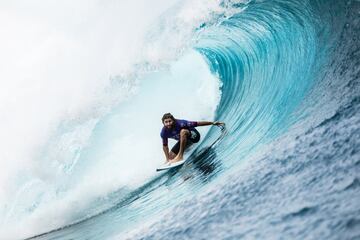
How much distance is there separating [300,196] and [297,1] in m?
6.36

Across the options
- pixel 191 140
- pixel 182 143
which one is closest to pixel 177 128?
pixel 182 143

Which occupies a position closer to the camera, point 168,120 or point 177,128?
point 168,120

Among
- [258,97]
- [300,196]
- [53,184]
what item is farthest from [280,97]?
[53,184]

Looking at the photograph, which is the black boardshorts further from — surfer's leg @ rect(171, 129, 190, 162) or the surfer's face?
the surfer's face

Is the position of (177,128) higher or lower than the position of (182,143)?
higher

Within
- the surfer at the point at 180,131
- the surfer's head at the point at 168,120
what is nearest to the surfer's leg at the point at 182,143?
the surfer at the point at 180,131

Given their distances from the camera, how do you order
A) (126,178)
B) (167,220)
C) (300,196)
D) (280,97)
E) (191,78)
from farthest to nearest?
1. (191,78)
2. (126,178)
3. (280,97)
4. (167,220)
5. (300,196)

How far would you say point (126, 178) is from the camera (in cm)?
834

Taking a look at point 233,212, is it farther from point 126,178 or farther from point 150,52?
point 150,52

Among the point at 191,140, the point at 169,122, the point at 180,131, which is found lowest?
the point at 191,140

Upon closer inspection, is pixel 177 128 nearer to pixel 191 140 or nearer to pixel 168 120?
pixel 168 120

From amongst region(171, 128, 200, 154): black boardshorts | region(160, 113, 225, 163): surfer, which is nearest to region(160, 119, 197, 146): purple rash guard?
region(160, 113, 225, 163): surfer

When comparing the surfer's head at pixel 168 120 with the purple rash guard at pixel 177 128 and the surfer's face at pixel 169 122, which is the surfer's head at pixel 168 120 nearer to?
the surfer's face at pixel 169 122

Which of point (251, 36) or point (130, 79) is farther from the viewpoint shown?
point (130, 79)
